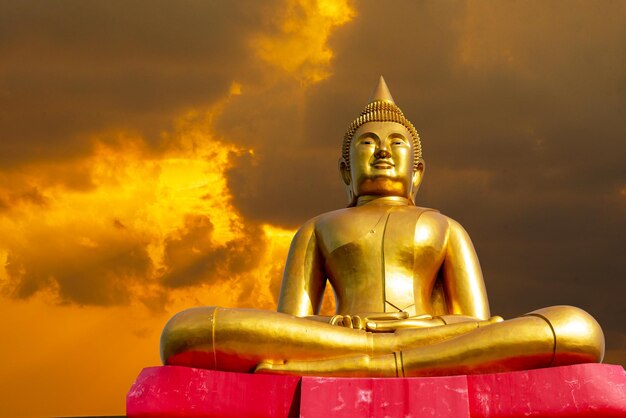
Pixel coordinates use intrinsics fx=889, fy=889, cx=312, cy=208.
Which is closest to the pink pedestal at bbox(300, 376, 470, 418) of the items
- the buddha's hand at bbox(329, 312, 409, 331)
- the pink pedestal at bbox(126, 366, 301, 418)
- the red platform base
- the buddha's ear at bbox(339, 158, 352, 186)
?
the red platform base

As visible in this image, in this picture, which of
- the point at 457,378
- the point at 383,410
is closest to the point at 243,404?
the point at 383,410

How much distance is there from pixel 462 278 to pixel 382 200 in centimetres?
101

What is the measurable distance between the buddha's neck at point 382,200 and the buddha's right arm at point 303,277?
1.63 ft

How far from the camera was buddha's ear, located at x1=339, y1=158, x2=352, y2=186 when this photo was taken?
27.0ft

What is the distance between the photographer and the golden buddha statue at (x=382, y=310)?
580cm

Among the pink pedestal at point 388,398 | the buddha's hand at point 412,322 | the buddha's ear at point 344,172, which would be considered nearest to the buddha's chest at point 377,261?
the buddha's hand at point 412,322

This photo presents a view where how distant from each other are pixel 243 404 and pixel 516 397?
1720mm

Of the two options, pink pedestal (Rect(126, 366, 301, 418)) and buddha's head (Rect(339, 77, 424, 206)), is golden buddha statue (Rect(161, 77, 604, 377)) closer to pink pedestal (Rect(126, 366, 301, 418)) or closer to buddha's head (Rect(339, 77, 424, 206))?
buddha's head (Rect(339, 77, 424, 206))

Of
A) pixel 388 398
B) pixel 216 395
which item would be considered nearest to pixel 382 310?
pixel 388 398

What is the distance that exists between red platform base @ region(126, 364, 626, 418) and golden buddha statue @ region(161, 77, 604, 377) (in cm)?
20

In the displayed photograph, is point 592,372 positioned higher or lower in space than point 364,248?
lower

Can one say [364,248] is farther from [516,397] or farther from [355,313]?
[516,397]

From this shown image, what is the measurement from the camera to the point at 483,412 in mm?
5516

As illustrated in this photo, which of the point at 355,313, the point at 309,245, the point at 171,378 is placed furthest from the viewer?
the point at 309,245
